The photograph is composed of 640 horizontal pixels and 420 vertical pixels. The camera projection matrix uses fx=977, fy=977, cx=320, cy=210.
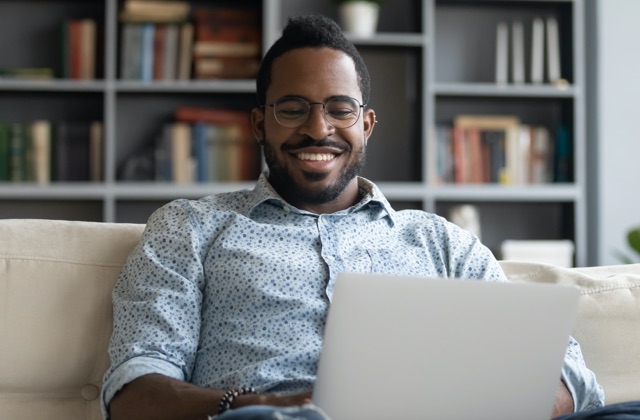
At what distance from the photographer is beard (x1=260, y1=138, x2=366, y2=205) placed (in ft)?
6.08

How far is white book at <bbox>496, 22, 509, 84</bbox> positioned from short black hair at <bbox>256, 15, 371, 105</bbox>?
225 centimetres

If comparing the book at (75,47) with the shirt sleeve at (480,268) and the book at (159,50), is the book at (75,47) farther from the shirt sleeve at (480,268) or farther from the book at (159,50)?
the shirt sleeve at (480,268)

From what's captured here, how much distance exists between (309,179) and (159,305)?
43 centimetres

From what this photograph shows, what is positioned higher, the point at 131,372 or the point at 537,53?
the point at 537,53

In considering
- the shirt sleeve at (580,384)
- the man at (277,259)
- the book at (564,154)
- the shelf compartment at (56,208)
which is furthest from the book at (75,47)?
the shirt sleeve at (580,384)

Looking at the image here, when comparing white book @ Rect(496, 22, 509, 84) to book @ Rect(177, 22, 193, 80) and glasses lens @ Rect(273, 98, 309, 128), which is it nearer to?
book @ Rect(177, 22, 193, 80)

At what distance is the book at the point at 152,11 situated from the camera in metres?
3.85

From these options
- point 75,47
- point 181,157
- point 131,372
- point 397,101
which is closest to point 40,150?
point 75,47

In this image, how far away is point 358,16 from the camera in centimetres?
390

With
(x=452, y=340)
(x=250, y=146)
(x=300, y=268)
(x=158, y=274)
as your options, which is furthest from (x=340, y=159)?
(x=250, y=146)

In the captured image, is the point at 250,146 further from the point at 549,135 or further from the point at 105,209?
the point at 549,135

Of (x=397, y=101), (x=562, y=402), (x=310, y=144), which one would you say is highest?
(x=397, y=101)

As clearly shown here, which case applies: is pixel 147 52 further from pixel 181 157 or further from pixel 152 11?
pixel 181 157

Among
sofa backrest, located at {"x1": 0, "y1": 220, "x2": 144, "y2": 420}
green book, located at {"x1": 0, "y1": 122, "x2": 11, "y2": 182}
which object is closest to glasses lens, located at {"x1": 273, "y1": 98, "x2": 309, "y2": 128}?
sofa backrest, located at {"x1": 0, "y1": 220, "x2": 144, "y2": 420}
